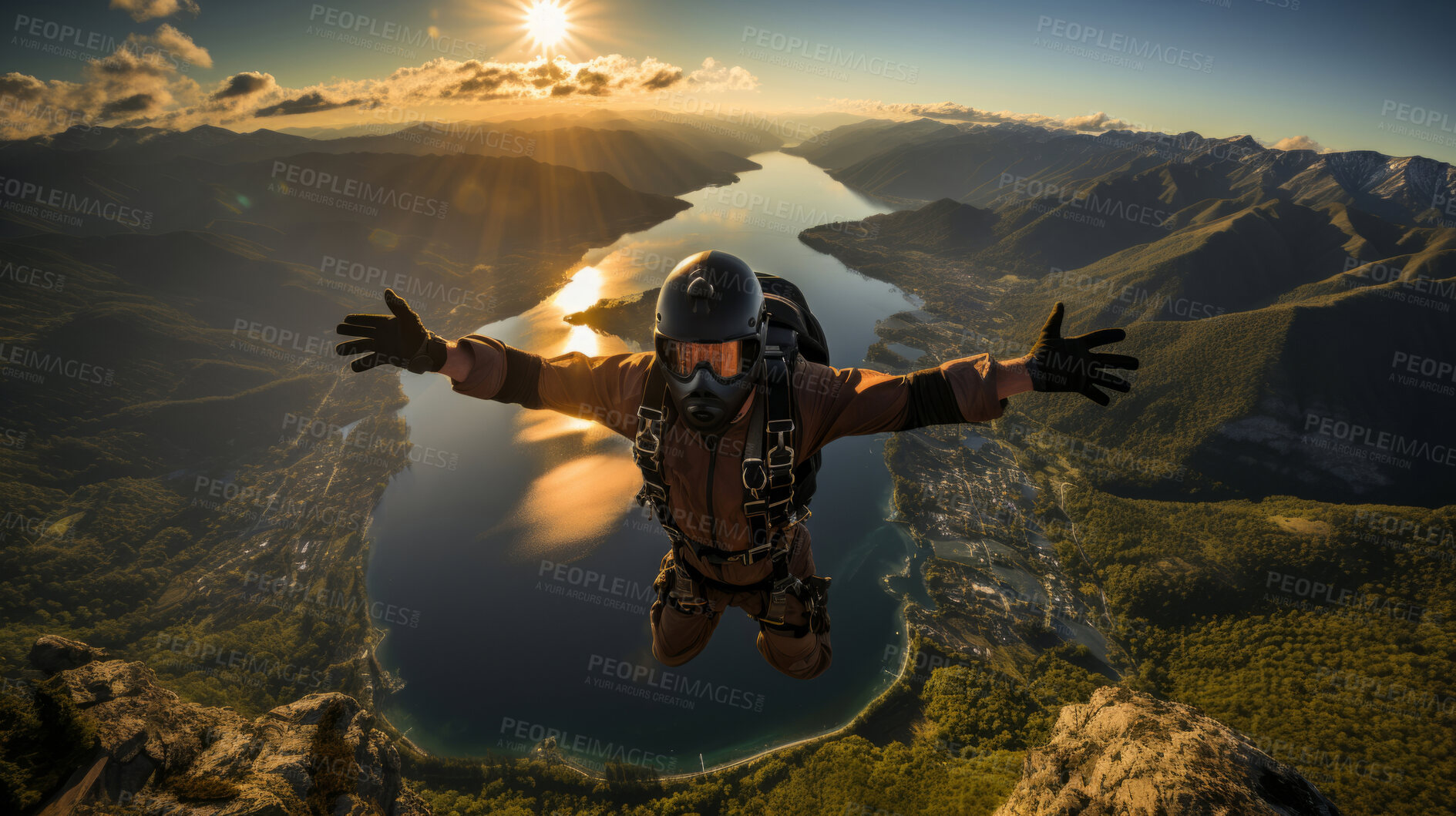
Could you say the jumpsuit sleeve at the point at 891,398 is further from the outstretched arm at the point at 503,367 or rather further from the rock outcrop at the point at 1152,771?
the rock outcrop at the point at 1152,771

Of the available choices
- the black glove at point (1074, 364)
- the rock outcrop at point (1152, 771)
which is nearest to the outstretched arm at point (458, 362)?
the black glove at point (1074, 364)

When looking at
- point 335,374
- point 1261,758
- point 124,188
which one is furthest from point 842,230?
Result: point 124,188

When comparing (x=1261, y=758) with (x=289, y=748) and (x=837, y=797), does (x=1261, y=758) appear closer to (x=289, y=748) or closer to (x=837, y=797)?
(x=289, y=748)

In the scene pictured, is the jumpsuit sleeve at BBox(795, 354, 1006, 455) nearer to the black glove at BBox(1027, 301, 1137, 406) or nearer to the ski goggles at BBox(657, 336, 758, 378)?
the black glove at BBox(1027, 301, 1137, 406)

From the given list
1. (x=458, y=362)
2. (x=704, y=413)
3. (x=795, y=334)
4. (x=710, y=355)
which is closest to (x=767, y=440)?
(x=704, y=413)

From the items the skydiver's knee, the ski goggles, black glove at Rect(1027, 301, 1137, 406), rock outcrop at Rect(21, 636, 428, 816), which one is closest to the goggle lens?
the ski goggles
